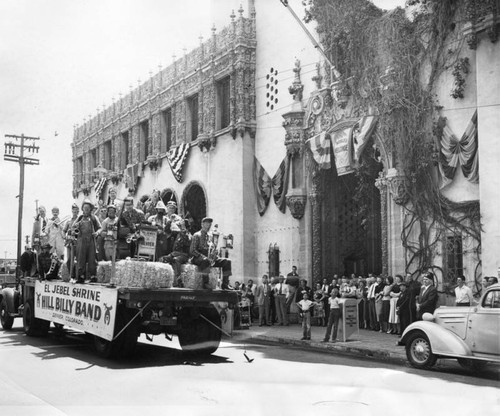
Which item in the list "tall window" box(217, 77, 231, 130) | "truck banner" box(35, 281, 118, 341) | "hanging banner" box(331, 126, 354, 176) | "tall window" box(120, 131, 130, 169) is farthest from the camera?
Result: "tall window" box(120, 131, 130, 169)

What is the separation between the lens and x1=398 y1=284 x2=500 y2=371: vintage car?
421 inches

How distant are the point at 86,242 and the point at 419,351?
6.23 m

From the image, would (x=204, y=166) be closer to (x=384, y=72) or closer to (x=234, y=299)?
(x=384, y=72)

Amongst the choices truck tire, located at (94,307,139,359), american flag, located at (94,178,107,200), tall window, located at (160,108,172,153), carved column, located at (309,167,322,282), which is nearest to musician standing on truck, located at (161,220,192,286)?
truck tire, located at (94,307,139,359)

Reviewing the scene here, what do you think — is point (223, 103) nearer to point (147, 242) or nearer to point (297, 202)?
point (297, 202)

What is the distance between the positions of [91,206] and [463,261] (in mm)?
8591

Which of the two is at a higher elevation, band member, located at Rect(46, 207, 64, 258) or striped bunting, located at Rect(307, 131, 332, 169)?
striped bunting, located at Rect(307, 131, 332, 169)

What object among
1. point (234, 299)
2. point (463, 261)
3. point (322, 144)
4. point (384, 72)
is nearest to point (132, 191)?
point (322, 144)

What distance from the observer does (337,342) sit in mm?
14875

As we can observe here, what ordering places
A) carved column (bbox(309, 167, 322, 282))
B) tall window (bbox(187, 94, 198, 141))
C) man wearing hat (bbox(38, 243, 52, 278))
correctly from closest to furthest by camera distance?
man wearing hat (bbox(38, 243, 52, 278)) → carved column (bbox(309, 167, 322, 282)) → tall window (bbox(187, 94, 198, 141))

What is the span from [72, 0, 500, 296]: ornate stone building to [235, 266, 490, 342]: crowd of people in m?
0.83

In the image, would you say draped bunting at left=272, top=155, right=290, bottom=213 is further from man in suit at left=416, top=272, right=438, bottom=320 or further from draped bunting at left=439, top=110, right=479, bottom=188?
man in suit at left=416, top=272, right=438, bottom=320

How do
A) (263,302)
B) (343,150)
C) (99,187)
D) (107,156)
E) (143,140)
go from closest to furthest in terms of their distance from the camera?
(343,150) → (263,302) → (143,140) → (99,187) → (107,156)

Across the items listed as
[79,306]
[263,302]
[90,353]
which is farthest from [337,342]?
[263,302]
